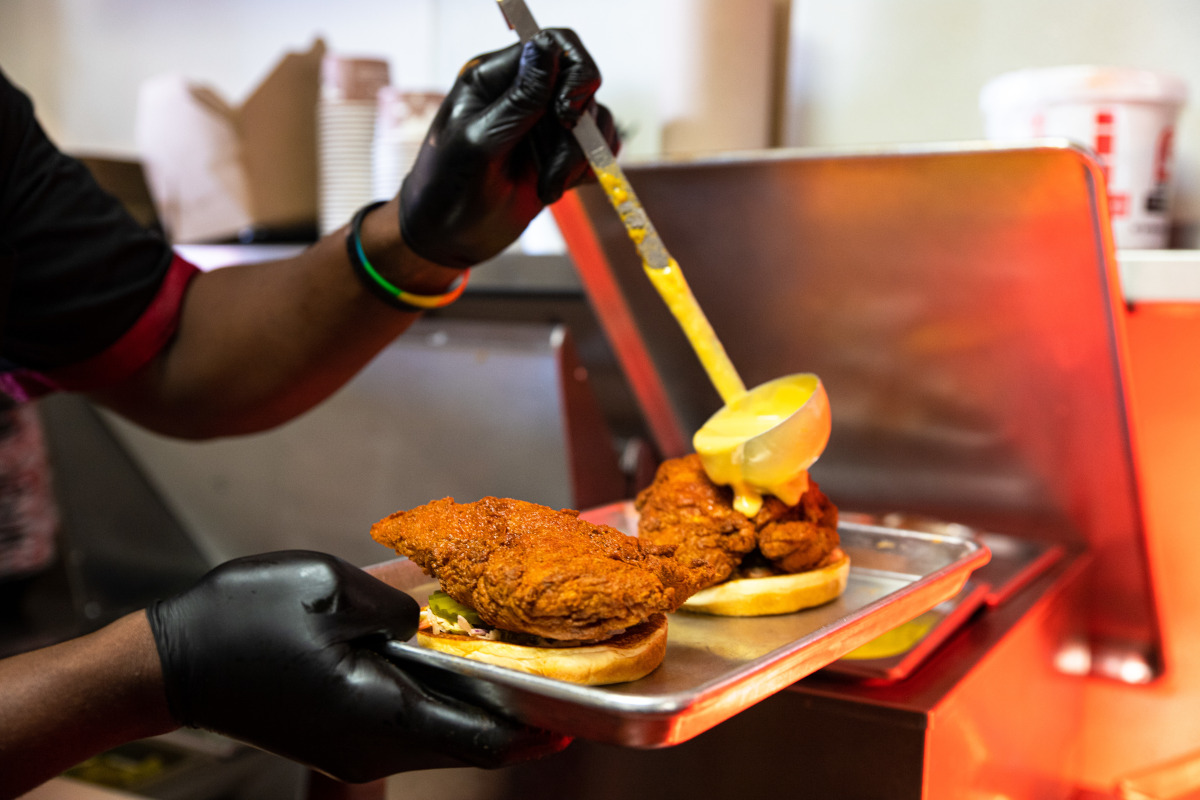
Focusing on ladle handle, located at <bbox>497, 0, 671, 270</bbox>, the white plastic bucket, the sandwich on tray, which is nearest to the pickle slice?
the sandwich on tray

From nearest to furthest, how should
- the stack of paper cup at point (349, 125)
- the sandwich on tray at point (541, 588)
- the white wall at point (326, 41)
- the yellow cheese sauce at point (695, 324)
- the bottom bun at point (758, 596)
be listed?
the sandwich on tray at point (541, 588), the bottom bun at point (758, 596), the yellow cheese sauce at point (695, 324), the white wall at point (326, 41), the stack of paper cup at point (349, 125)

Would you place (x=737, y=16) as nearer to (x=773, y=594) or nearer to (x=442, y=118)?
(x=442, y=118)

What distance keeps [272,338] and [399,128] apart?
620 mm

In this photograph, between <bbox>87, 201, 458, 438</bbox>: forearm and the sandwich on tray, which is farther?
<bbox>87, 201, 458, 438</bbox>: forearm

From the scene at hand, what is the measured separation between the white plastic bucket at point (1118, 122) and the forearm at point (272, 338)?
0.82 metres

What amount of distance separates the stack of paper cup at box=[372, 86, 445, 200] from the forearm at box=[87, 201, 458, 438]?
1.48ft

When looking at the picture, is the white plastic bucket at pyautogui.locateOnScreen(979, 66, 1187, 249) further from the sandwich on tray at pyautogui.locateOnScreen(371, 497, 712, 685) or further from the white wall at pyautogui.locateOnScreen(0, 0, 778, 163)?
the sandwich on tray at pyautogui.locateOnScreen(371, 497, 712, 685)

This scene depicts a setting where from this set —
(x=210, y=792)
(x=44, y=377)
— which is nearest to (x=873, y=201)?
(x=44, y=377)

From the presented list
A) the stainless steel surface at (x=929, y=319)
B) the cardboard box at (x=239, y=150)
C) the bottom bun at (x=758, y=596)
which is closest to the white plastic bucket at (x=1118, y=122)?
the stainless steel surface at (x=929, y=319)

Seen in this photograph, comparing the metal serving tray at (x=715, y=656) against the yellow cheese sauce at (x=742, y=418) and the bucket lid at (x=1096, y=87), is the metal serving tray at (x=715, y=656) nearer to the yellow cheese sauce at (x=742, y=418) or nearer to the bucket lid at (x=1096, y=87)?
the yellow cheese sauce at (x=742, y=418)

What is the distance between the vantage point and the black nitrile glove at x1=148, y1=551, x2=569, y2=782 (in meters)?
0.66

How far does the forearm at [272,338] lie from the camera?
1.27m

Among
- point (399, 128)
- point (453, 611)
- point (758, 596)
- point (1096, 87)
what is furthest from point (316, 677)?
point (399, 128)

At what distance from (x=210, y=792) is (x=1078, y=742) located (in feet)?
5.38
